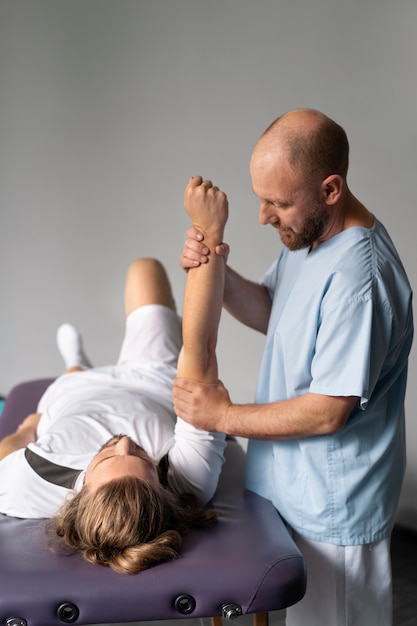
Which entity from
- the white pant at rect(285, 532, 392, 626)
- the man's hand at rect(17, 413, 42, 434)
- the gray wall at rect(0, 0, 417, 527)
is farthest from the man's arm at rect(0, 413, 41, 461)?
the gray wall at rect(0, 0, 417, 527)

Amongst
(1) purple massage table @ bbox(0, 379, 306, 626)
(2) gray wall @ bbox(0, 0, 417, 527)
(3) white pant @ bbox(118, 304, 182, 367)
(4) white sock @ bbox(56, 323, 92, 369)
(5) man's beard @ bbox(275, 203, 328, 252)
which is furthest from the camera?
(4) white sock @ bbox(56, 323, 92, 369)

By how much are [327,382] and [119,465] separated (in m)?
0.51

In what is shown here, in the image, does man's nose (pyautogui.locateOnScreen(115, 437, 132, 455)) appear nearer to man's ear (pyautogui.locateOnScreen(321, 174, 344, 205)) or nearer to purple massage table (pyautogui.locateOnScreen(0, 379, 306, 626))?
purple massage table (pyautogui.locateOnScreen(0, 379, 306, 626))

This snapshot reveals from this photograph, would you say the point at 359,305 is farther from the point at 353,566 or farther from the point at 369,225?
the point at 353,566

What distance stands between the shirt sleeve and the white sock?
45.4 inches

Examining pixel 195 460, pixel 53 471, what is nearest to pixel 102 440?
pixel 53 471

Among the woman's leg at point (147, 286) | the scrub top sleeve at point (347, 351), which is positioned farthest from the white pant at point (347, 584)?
the woman's leg at point (147, 286)

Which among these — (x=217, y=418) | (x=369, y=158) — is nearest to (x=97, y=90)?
(x=369, y=158)

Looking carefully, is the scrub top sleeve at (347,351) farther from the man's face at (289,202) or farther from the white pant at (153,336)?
the white pant at (153,336)

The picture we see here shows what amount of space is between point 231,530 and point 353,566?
28 cm

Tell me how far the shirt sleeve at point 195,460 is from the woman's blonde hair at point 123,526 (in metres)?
0.13

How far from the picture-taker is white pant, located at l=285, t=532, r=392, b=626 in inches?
73.9

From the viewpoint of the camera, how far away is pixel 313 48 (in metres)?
3.06

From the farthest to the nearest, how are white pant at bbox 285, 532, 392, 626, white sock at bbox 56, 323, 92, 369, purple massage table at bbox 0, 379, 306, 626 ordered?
1. white sock at bbox 56, 323, 92, 369
2. white pant at bbox 285, 532, 392, 626
3. purple massage table at bbox 0, 379, 306, 626
